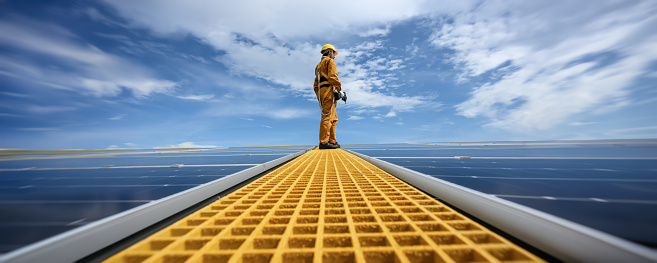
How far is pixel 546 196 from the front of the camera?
1703 millimetres

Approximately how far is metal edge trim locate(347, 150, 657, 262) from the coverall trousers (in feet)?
23.1

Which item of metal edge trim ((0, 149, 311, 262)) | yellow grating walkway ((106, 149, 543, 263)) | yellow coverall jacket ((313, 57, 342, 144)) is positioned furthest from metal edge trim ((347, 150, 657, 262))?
yellow coverall jacket ((313, 57, 342, 144))

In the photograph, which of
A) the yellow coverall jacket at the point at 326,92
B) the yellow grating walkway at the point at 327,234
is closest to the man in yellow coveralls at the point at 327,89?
the yellow coverall jacket at the point at 326,92

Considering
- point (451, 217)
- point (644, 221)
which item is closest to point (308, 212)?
point (451, 217)

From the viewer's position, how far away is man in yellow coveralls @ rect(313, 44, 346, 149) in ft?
25.8

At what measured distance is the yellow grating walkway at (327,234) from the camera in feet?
2.83

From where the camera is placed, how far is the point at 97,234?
3.21 feet

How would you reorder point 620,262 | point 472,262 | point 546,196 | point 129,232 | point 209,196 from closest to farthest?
point 620,262 → point 472,262 → point 129,232 → point 546,196 → point 209,196

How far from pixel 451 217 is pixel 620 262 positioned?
593 millimetres

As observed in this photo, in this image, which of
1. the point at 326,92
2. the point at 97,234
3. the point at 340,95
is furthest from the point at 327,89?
the point at 97,234

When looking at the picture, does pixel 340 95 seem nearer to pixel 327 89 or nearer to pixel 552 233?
pixel 327 89

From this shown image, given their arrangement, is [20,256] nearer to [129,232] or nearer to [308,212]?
[129,232]

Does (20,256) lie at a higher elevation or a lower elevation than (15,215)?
higher

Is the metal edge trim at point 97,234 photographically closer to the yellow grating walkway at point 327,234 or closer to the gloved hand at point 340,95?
the yellow grating walkway at point 327,234
